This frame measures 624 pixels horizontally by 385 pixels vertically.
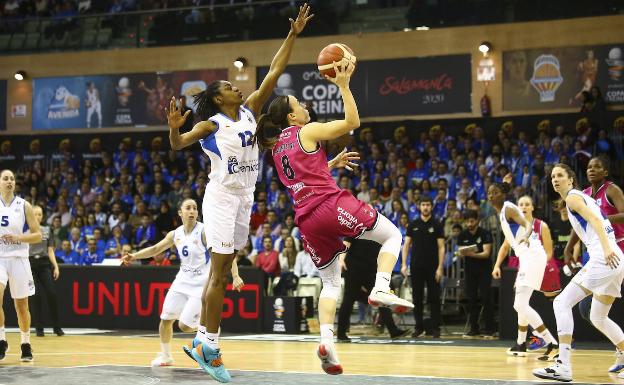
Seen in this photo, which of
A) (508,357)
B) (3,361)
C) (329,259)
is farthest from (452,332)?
(329,259)

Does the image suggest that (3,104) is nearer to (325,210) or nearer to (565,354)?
(565,354)

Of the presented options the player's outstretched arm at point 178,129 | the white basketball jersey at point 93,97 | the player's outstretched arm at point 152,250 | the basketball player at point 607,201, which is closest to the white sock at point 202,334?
the player's outstretched arm at point 178,129

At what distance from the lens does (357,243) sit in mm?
14977

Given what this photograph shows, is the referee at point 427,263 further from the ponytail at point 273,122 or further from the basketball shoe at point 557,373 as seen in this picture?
the ponytail at point 273,122

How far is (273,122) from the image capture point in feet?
26.2

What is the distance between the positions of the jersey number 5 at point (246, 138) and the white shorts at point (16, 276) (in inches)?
175

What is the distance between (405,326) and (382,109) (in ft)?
25.6

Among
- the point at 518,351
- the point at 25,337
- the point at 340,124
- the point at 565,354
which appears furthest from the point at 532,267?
the point at 25,337

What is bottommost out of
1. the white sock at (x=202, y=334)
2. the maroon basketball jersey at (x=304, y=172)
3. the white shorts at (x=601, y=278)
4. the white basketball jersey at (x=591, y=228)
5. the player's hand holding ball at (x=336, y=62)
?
the white sock at (x=202, y=334)

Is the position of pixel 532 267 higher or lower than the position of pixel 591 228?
lower

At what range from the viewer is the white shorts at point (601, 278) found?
962 centimetres

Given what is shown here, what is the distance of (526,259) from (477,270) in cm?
287

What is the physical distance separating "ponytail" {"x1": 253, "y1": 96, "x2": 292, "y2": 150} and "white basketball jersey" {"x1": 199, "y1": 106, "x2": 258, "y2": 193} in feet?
1.30

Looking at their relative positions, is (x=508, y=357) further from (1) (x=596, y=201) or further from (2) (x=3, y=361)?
(2) (x=3, y=361)
